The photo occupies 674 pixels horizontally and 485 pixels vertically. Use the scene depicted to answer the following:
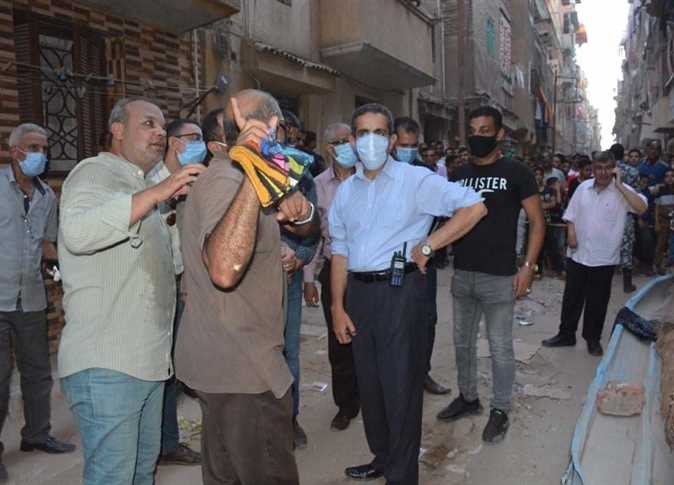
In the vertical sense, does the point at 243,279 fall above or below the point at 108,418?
above

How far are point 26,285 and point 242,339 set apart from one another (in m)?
2.23

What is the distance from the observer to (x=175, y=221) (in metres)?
3.12

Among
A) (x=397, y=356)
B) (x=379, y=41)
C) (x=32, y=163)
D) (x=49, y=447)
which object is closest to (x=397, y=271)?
(x=397, y=356)

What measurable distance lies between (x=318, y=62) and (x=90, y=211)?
914cm

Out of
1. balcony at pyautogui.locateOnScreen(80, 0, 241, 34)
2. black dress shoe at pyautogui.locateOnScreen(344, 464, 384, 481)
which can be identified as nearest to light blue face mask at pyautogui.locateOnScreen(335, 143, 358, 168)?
black dress shoe at pyautogui.locateOnScreen(344, 464, 384, 481)

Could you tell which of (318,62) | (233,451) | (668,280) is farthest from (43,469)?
(318,62)

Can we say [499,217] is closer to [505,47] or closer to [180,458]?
[180,458]

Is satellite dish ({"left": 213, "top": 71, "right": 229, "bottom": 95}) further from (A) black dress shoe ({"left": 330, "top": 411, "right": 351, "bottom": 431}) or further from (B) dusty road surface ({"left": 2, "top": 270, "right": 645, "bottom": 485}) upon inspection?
(A) black dress shoe ({"left": 330, "top": 411, "right": 351, "bottom": 431})

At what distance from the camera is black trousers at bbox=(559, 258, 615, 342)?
554 centimetres

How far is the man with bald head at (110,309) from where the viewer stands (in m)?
1.95

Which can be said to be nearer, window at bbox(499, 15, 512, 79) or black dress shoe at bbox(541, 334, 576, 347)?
black dress shoe at bbox(541, 334, 576, 347)

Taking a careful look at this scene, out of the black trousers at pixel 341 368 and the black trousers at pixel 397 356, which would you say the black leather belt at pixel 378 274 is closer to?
the black trousers at pixel 397 356

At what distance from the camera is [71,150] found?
6023mm

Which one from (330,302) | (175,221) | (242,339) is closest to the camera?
(242,339)
